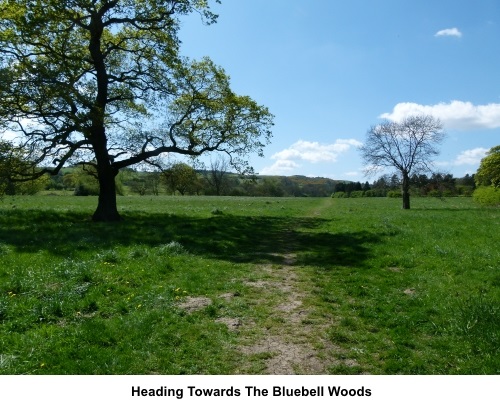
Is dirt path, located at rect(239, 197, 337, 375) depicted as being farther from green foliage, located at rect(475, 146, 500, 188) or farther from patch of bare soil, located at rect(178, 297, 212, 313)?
green foliage, located at rect(475, 146, 500, 188)

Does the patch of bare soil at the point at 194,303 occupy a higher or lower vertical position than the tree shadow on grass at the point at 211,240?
lower

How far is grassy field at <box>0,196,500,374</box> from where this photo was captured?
644cm

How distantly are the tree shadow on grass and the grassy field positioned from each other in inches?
7.5

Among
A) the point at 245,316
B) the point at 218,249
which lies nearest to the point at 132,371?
the point at 245,316

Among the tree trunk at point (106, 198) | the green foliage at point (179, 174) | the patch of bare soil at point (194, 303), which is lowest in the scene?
the patch of bare soil at point (194, 303)

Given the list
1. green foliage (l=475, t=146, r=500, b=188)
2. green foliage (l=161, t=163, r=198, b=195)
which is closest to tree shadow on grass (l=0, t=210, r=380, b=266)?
green foliage (l=161, t=163, r=198, b=195)

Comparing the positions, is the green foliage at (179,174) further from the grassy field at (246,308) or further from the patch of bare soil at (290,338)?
the patch of bare soil at (290,338)

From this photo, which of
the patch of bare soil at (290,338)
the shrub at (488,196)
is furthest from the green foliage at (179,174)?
the shrub at (488,196)

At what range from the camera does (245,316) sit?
8.55 metres

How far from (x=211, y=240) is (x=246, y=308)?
31.5 feet

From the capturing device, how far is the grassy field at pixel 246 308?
6436 millimetres

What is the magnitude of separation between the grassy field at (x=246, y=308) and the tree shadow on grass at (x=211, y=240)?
19 cm

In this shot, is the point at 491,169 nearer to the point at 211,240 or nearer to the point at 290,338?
the point at 211,240

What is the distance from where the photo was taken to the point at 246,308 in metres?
9.05
